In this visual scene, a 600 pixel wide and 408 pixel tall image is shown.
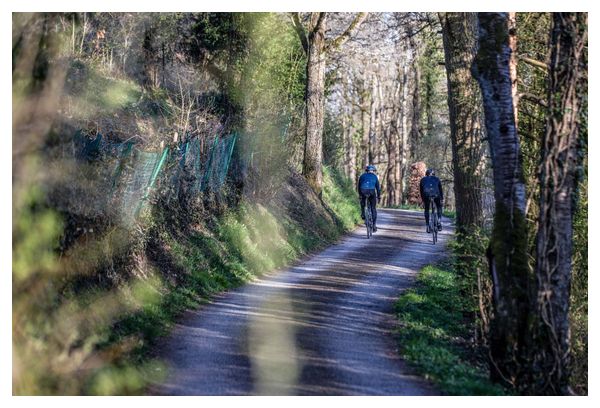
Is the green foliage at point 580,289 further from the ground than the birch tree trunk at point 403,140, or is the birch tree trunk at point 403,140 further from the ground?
the birch tree trunk at point 403,140

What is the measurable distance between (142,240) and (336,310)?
3.54 metres

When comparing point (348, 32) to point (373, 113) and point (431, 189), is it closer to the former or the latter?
point (431, 189)

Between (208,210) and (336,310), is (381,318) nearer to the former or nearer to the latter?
(336,310)

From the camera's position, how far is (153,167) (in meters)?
17.2

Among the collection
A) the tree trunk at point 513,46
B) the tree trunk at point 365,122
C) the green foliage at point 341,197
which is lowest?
the green foliage at point 341,197

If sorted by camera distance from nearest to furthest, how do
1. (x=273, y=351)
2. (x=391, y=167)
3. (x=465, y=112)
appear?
(x=273, y=351) < (x=465, y=112) < (x=391, y=167)

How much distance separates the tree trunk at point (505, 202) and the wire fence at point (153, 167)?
5.85m

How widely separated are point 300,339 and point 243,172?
1145 cm

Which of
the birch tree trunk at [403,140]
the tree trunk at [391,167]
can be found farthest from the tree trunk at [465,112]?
the tree trunk at [391,167]

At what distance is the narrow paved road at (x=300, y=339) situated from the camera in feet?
34.3

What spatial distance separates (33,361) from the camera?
32.4 feet

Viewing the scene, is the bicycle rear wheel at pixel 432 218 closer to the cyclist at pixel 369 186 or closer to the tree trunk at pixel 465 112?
the cyclist at pixel 369 186

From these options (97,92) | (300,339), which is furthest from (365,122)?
(300,339)
